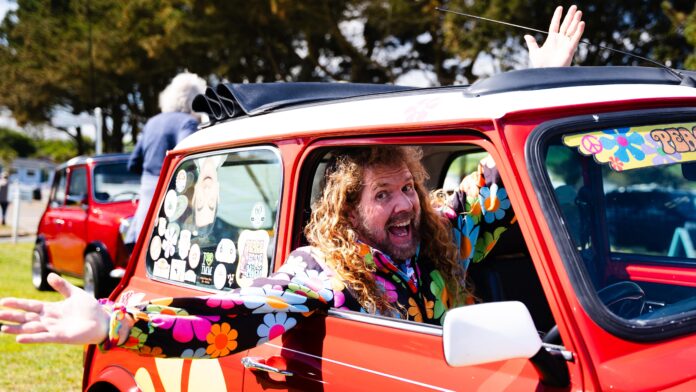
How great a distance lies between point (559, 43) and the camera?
309 centimetres

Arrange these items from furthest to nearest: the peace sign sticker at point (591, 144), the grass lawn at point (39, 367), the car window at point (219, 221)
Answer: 1. the grass lawn at point (39, 367)
2. the car window at point (219, 221)
3. the peace sign sticker at point (591, 144)

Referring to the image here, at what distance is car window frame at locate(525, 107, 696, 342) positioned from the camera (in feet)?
5.48

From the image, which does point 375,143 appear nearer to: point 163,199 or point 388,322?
point 388,322

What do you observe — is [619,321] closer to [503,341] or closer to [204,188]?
[503,341]

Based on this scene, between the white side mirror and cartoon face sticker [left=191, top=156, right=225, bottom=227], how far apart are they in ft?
4.82

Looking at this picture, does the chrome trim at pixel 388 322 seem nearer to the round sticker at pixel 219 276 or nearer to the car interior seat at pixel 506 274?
the round sticker at pixel 219 276

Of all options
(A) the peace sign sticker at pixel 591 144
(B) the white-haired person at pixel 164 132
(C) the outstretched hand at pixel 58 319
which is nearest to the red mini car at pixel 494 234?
(A) the peace sign sticker at pixel 591 144

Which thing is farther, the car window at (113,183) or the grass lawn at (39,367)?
the car window at (113,183)

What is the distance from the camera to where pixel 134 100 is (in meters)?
40.4

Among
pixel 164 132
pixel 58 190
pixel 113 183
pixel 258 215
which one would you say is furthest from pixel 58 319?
pixel 58 190

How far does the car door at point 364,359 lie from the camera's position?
1.80 m

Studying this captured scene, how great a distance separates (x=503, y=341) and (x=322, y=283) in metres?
0.82

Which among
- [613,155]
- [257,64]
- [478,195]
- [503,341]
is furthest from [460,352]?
[257,64]

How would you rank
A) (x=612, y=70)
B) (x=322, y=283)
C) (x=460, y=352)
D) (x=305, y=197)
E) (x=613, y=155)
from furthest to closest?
(x=305, y=197) < (x=322, y=283) < (x=612, y=70) < (x=613, y=155) < (x=460, y=352)
